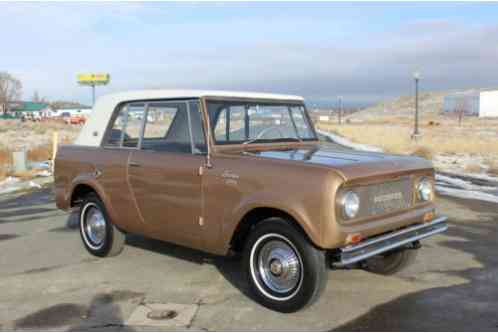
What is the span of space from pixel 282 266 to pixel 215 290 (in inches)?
37.1

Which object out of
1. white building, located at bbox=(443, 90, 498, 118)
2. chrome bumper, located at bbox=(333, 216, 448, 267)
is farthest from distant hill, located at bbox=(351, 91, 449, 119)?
chrome bumper, located at bbox=(333, 216, 448, 267)

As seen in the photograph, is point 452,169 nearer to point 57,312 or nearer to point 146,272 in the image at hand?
point 146,272

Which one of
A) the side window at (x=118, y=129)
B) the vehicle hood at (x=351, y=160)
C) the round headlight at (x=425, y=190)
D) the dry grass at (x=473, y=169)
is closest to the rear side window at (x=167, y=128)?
the side window at (x=118, y=129)

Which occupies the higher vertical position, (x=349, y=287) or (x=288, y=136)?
(x=288, y=136)

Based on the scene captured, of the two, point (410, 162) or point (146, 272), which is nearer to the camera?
point (410, 162)

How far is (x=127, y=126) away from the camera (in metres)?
6.00

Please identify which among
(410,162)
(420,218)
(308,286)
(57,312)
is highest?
(410,162)

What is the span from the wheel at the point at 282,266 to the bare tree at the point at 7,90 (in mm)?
117899

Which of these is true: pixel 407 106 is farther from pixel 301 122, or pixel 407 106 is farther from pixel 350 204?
pixel 350 204

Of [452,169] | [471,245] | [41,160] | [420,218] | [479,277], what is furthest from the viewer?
[41,160]

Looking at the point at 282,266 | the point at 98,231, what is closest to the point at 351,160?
the point at 282,266

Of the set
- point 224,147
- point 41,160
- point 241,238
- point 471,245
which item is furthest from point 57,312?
point 41,160

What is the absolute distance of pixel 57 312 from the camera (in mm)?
4605

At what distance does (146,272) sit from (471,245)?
13.1 ft
